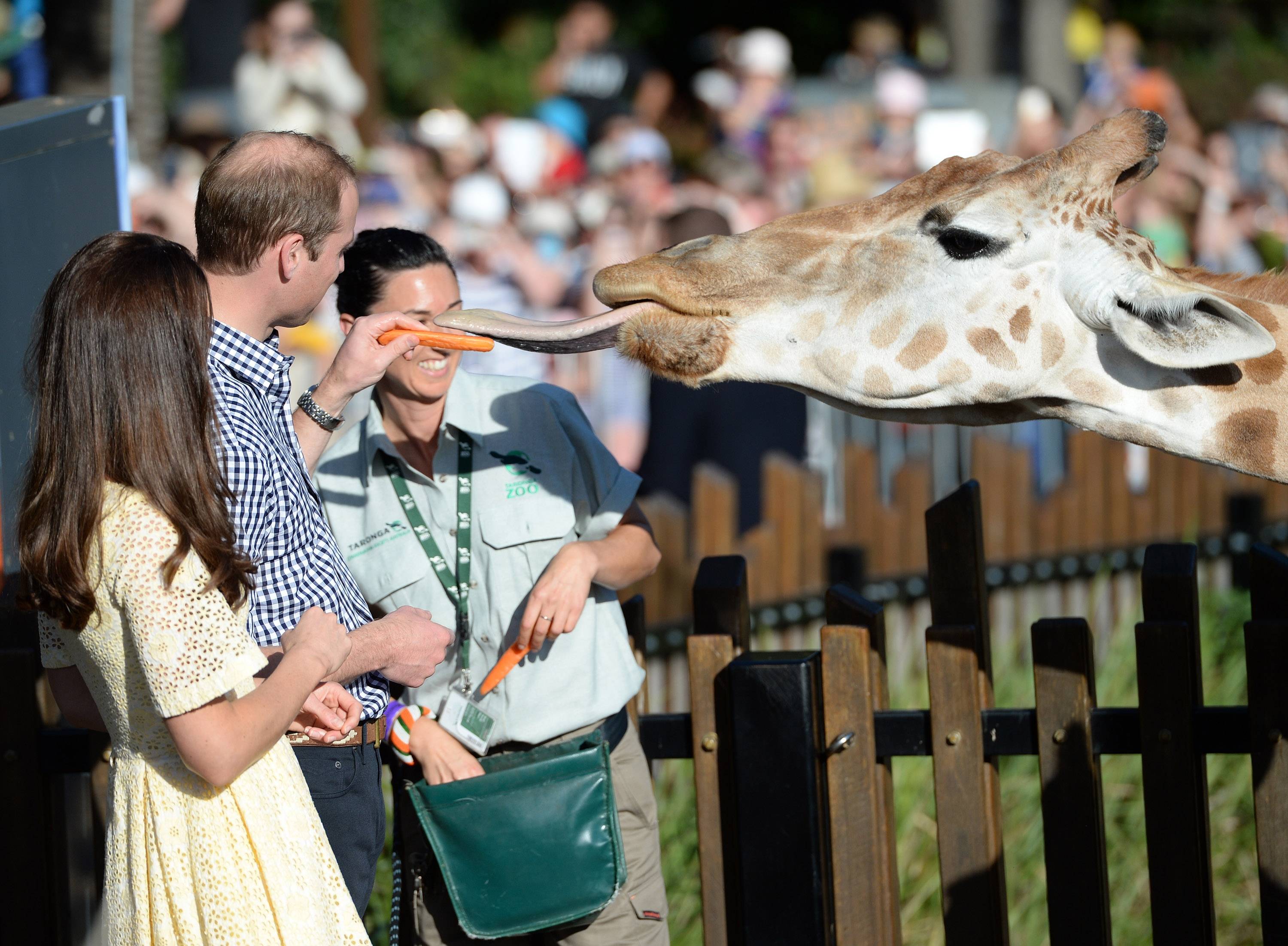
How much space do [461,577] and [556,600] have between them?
308 millimetres

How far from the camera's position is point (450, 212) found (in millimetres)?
10539

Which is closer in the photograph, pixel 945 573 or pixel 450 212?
pixel 945 573

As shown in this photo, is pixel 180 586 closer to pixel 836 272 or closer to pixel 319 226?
pixel 319 226

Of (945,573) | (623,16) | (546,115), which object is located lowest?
(945,573)

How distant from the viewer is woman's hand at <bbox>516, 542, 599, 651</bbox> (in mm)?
2975

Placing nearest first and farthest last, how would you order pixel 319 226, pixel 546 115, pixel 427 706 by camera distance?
pixel 319 226
pixel 427 706
pixel 546 115

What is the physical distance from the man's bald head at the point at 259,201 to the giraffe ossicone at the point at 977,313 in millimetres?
381

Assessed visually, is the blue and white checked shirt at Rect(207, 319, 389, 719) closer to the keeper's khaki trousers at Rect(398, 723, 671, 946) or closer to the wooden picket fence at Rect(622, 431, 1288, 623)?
the keeper's khaki trousers at Rect(398, 723, 671, 946)

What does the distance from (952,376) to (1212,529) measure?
15.9 ft

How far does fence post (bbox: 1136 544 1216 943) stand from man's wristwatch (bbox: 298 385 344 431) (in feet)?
5.77

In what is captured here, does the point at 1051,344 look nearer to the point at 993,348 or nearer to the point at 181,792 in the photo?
the point at 993,348

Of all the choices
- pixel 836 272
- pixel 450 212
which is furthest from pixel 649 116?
pixel 836 272

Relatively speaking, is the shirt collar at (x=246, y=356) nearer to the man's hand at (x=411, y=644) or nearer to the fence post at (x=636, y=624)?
the man's hand at (x=411, y=644)

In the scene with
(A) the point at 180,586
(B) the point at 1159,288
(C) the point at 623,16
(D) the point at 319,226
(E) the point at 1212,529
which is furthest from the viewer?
(C) the point at 623,16
